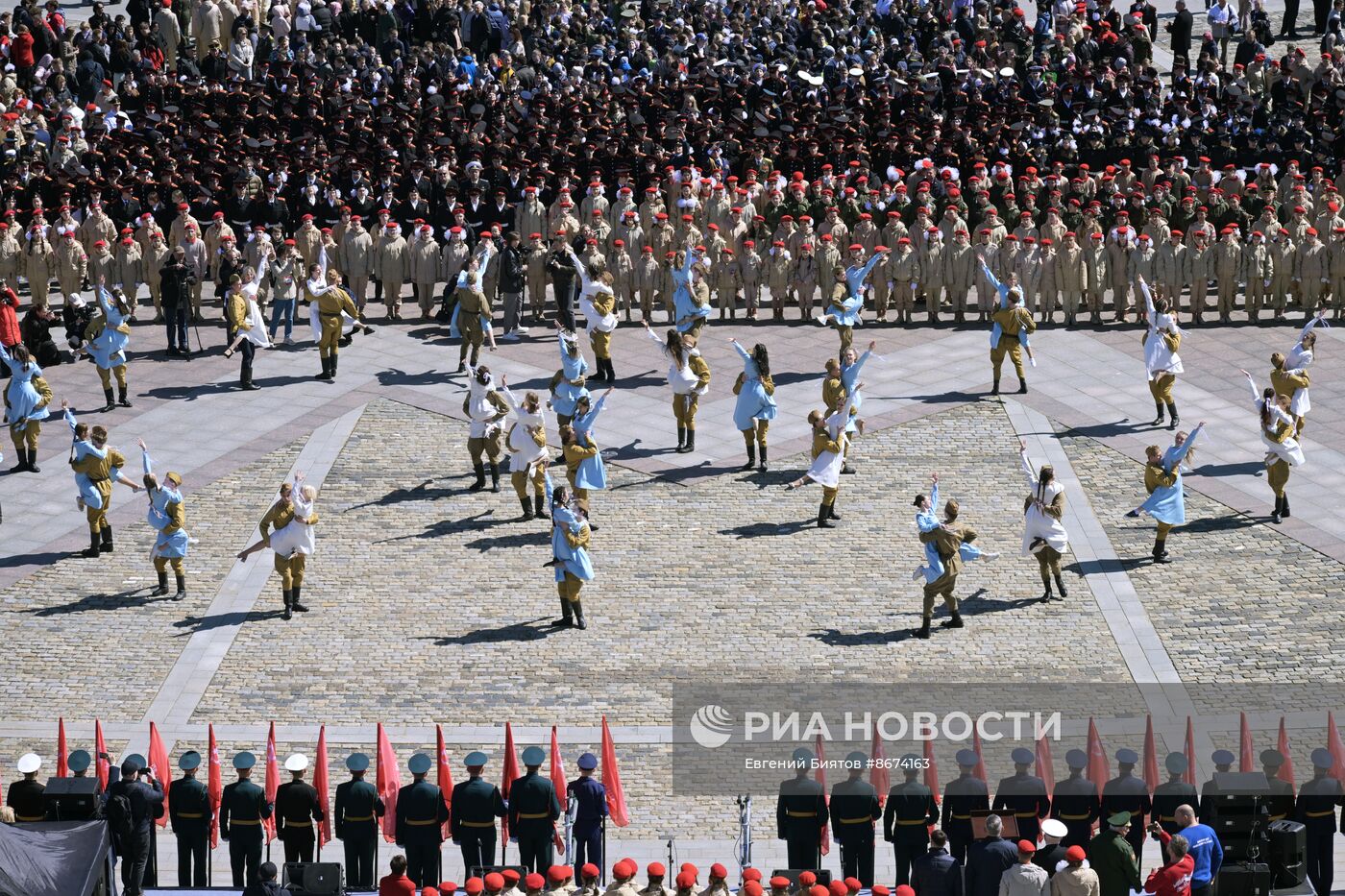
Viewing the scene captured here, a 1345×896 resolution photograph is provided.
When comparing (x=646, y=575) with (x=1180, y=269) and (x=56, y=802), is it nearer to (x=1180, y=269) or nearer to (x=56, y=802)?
(x=56, y=802)

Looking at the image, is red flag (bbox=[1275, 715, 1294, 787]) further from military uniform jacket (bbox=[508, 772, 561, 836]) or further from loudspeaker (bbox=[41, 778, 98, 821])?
loudspeaker (bbox=[41, 778, 98, 821])

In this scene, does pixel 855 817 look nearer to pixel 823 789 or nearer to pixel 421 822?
pixel 823 789

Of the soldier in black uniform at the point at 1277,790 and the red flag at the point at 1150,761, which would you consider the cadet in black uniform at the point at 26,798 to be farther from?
the soldier in black uniform at the point at 1277,790

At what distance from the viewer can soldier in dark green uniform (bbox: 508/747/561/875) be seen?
19.1 meters

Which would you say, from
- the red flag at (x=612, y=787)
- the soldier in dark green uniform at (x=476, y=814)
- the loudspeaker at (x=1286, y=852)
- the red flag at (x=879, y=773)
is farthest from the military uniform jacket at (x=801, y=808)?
the loudspeaker at (x=1286, y=852)

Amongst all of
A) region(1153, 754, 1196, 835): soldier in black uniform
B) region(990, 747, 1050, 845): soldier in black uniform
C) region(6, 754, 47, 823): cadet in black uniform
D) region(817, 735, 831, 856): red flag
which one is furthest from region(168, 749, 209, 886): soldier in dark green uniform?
region(1153, 754, 1196, 835): soldier in black uniform

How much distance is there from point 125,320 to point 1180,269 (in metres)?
16.1

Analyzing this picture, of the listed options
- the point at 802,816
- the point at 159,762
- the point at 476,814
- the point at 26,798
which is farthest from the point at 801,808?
the point at 26,798

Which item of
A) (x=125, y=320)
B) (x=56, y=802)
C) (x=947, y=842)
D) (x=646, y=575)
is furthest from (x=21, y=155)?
(x=947, y=842)

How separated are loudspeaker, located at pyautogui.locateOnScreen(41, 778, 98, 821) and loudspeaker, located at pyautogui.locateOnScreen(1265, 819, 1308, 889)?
9.64 metres

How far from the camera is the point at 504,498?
92.6 feet

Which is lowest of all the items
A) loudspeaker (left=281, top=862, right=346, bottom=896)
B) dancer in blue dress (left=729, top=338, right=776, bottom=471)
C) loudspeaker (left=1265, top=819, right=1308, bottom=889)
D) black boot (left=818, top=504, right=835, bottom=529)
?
loudspeaker (left=1265, top=819, right=1308, bottom=889)

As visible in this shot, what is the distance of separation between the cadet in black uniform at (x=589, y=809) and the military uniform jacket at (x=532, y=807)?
0.65ft

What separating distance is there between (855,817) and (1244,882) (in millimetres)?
3419
